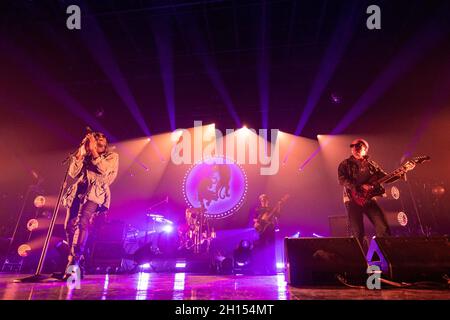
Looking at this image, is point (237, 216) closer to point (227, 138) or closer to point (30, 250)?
point (227, 138)

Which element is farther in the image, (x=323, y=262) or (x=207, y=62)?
(x=207, y=62)

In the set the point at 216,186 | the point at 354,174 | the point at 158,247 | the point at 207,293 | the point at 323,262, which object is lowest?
the point at 207,293

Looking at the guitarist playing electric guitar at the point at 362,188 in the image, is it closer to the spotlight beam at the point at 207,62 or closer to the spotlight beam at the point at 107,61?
the spotlight beam at the point at 207,62

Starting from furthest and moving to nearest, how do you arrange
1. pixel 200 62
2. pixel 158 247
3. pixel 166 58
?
pixel 158 247 → pixel 200 62 → pixel 166 58

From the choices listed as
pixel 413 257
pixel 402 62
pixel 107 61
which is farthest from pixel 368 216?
pixel 107 61

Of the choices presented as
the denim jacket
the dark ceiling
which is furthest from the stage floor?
the dark ceiling

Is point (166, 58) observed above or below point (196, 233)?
above

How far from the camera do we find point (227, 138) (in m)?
9.84

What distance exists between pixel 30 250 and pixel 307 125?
8482 millimetres

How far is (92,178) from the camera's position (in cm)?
395

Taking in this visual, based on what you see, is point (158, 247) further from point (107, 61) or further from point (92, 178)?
point (107, 61)

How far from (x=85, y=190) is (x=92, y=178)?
0.19 meters

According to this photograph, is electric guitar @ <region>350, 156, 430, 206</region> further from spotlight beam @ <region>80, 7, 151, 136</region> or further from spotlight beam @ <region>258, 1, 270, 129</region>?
spotlight beam @ <region>80, 7, 151, 136</region>

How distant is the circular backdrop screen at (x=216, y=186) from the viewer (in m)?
9.16
